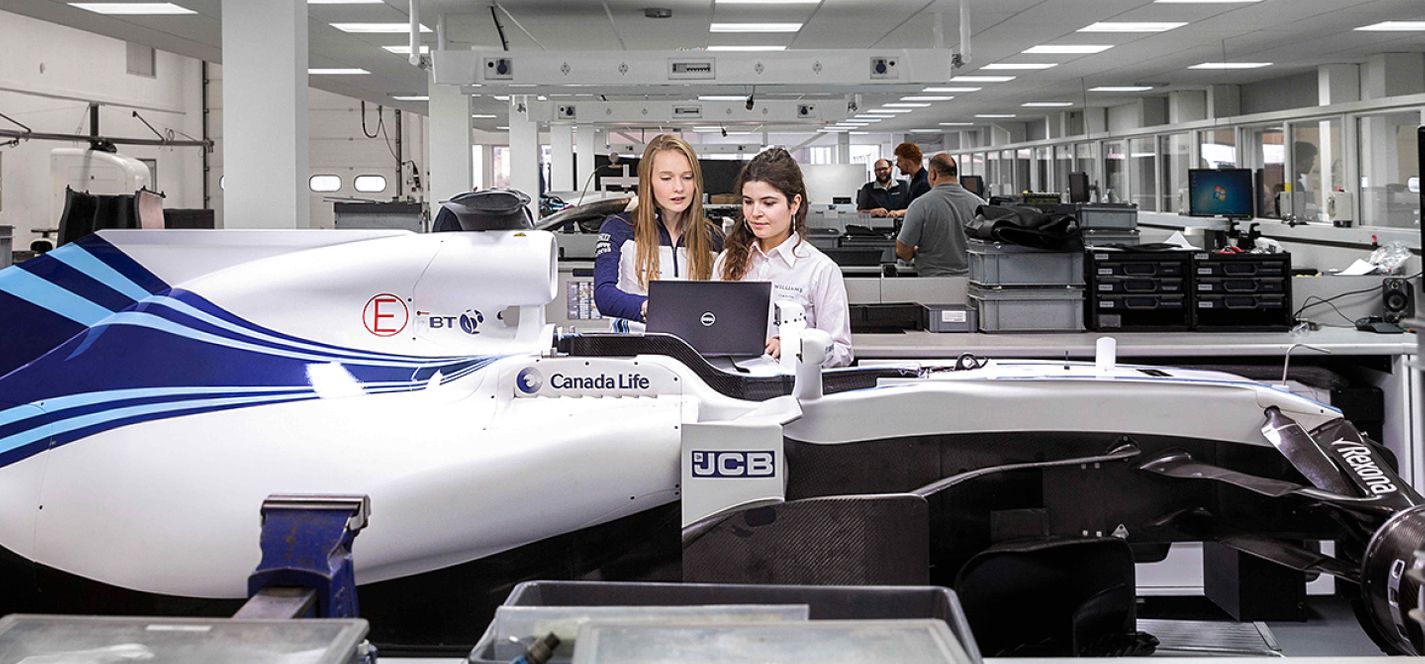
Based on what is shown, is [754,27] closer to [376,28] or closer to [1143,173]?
[376,28]

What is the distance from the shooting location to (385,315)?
2514mm

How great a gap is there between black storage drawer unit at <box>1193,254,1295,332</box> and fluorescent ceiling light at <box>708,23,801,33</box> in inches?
194

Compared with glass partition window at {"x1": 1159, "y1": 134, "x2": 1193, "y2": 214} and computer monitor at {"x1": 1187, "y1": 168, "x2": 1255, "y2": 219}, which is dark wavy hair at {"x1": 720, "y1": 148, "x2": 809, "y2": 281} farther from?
glass partition window at {"x1": 1159, "y1": 134, "x2": 1193, "y2": 214}

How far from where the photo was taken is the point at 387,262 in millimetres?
2531

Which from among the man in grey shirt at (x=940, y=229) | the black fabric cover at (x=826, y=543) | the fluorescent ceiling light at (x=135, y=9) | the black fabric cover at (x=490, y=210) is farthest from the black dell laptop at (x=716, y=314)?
the fluorescent ceiling light at (x=135, y=9)

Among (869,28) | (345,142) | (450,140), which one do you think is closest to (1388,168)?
(869,28)

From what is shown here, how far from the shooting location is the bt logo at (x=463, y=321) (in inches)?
101

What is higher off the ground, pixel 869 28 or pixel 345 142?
pixel 345 142

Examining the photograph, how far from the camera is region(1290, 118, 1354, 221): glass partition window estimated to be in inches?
479

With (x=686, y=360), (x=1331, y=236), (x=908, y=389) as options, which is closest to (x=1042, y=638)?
(x=908, y=389)

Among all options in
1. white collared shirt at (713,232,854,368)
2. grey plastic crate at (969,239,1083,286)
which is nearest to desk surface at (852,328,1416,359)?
grey plastic crate at (969,239,1083,286)

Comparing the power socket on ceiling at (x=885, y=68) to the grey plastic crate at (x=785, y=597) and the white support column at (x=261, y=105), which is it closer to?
the white support column at (x=261, y=105)

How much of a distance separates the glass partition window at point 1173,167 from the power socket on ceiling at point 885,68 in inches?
419

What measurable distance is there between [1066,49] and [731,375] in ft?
32.0
